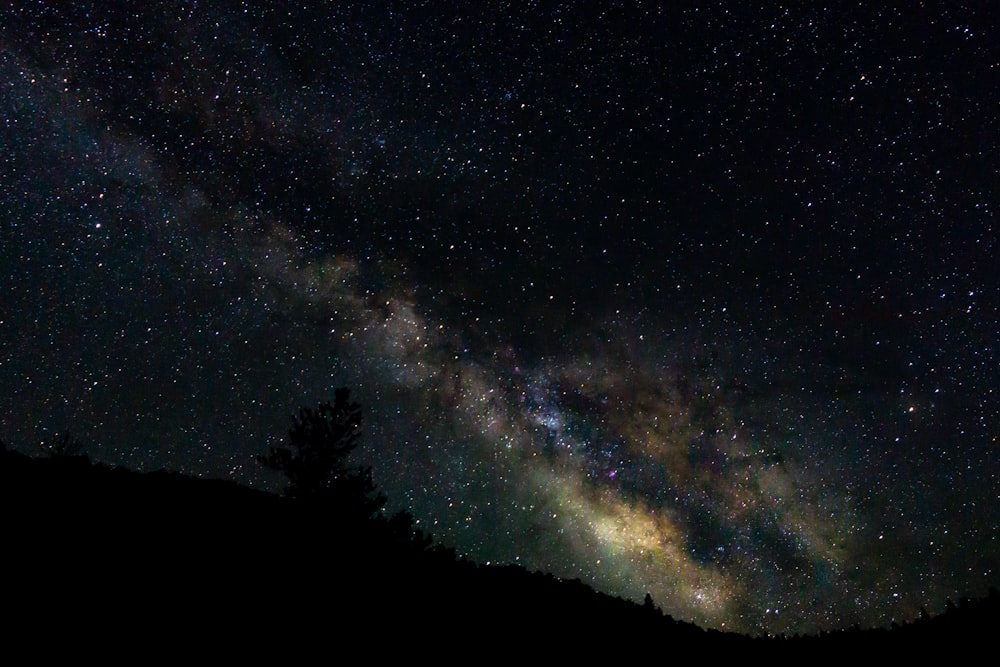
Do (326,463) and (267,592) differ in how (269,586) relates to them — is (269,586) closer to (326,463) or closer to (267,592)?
(267,592)

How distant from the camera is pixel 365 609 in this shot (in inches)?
335

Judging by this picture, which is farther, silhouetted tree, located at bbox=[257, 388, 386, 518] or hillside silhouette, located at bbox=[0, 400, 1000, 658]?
silhouetted tree, located at bbox=[257, 388, 386, 518]

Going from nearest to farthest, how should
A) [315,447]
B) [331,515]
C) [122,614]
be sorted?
[122,614], [331,515], [315,447]

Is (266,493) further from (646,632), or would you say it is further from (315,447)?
(646,632)

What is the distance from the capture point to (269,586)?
8.39m

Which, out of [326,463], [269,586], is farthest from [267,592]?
[326,463]

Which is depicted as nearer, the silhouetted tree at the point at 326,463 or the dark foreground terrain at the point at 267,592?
the dark foreground terrain at the point at 267,592

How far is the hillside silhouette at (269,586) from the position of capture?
7066 millimetres

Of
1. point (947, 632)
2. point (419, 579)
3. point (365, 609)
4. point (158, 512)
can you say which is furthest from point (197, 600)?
point (947, 632)

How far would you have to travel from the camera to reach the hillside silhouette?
23.2 ft

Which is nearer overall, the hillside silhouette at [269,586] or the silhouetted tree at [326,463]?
the hillside silhouette at [269,586]

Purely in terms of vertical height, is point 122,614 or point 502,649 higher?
point 502,649

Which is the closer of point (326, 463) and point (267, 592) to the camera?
point (267, 592)

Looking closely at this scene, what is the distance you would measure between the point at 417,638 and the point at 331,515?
6035 millimetres
